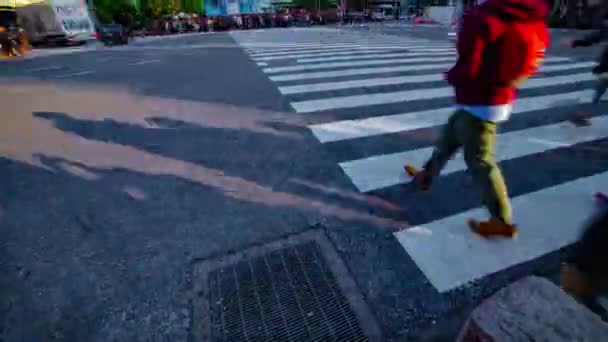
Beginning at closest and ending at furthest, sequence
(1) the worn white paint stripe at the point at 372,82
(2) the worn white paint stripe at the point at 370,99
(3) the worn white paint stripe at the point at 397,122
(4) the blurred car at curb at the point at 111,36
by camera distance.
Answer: (3) the worn white paint stripe at the point at 397,122 < (2) the worn white paint stripe at the point at 370,99 < (1) the worn white paint stripe at the point at 372,82 < (4) the blurred car at curb at the point at 111,36

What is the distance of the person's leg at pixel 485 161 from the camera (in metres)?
2.27

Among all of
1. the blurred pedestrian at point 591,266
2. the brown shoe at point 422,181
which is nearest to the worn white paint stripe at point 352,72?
the brown shoe at point 422,181

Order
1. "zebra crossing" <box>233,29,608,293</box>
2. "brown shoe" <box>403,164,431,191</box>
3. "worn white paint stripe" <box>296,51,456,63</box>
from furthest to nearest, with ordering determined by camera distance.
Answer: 1. "worn white paint stripe" <box>296,51,456,63</box>
2. "brown shoe" <box>403,164,431,191</box>
3. "zebra crossing" <box>233,29,608,293</box>

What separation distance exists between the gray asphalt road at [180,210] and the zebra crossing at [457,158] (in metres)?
0.06

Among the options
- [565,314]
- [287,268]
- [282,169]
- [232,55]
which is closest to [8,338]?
[287,268]

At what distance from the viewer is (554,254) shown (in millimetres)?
2391

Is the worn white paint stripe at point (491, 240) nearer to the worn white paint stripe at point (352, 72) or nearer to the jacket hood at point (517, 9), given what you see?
the jacket hood at point (517, 9)

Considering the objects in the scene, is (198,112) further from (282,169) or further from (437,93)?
(437,93)

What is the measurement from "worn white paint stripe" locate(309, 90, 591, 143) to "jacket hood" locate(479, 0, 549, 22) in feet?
8.92

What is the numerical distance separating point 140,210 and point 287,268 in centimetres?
155

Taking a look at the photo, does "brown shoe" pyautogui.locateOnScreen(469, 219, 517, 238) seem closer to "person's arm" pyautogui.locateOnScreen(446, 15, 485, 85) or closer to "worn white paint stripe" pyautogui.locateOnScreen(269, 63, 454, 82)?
"person's arm" pyautogui.locateOnScreen(446, 15, 485, 85)

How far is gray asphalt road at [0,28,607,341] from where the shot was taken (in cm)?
206

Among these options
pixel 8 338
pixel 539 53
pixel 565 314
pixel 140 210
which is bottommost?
pixel 8 338

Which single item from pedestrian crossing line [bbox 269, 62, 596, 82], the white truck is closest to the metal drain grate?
pedestrian crossing line [bbox 269, 62, 596, 82]
